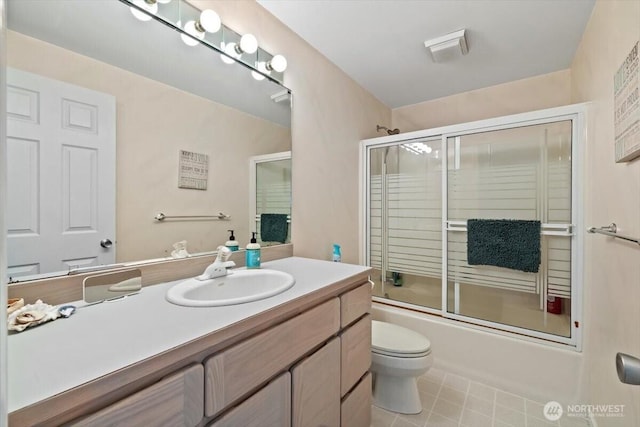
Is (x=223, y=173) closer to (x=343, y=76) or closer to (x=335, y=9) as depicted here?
(x=335, y=9)

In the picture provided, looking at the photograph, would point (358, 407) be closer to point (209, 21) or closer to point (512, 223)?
point (512, 223)

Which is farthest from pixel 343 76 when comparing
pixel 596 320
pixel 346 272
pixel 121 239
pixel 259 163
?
pixel 596 320

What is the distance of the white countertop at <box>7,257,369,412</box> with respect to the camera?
49 centimetres

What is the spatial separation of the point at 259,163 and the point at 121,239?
774 mm

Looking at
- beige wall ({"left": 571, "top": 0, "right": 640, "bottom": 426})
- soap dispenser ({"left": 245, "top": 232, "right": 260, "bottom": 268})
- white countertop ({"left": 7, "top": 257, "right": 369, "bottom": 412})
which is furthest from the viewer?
soap dispenser ({"left": 245, "top": 232, "right": 260, "bottom": 268})

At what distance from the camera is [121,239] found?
103cm

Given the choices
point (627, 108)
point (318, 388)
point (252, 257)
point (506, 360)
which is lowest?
point (506, 360)

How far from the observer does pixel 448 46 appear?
1.85 meters

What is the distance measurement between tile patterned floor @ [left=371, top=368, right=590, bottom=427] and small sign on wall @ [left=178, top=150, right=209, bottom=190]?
1552 millimetres

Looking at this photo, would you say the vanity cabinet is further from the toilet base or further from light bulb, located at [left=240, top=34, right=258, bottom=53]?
light bulb, located at [left=240, top=34, right=258, bottom=53]

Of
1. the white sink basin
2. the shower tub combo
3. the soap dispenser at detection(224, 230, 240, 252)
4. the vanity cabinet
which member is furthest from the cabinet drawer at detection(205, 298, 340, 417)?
the shower tub combo

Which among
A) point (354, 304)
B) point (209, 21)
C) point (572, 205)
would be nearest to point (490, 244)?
point (572, 205)

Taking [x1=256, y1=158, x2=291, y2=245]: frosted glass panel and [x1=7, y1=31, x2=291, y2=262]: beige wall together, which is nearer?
[x1=7, y1=31, x2=291, y2=262]: beige wall

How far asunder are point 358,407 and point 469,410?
0.79 m
